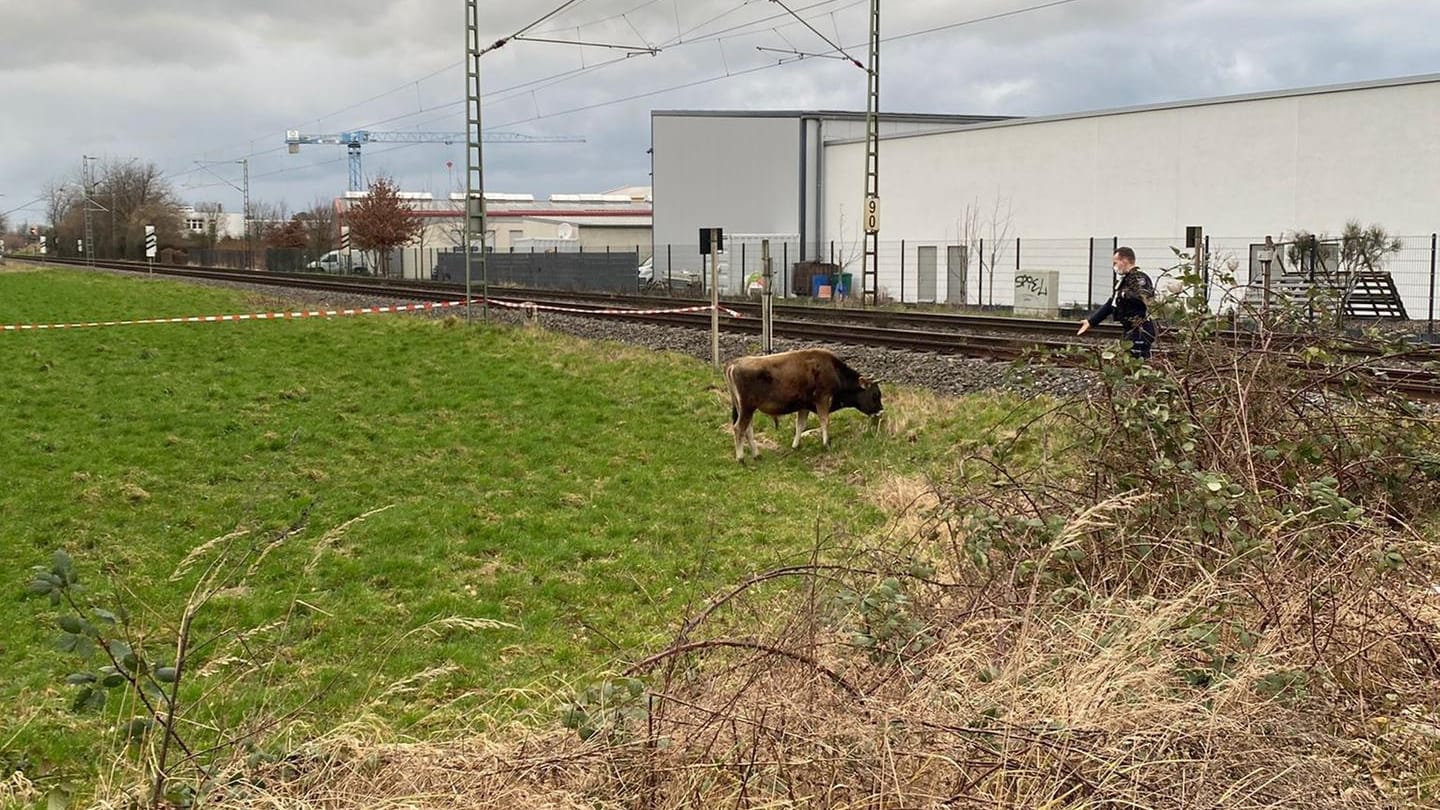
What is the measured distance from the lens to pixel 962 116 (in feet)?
187

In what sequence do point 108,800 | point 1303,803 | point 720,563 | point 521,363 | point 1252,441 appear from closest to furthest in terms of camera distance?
point 1303,803
point 108,800
point 1252,441
point 720,563
point 521,363

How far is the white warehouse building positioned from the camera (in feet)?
97.7

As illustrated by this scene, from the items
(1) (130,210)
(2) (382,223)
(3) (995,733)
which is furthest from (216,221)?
(3) (995,733)

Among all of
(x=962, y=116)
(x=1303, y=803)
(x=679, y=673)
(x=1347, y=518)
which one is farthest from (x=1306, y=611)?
(x=962, y=116)

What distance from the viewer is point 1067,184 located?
125 feet

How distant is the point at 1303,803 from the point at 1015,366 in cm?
414

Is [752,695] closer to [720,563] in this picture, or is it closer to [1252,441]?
[1252,441]

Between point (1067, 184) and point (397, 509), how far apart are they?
32.5 metres

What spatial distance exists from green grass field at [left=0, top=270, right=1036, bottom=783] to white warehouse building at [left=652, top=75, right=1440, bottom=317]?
70.7 feet

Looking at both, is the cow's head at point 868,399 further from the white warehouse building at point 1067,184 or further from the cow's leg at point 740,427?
the white warehouse building at point 1067,184

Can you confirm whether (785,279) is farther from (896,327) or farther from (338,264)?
(338,264)

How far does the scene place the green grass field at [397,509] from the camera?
243 inches

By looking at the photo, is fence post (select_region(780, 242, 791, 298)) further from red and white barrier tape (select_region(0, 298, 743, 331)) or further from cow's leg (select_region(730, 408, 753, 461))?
cow's leg (select_region(730, 408, 753, 461))

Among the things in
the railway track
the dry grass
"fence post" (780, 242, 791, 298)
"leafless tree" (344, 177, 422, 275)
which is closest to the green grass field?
the dry grass
